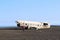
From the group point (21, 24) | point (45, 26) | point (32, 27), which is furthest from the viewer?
point (45, 26)

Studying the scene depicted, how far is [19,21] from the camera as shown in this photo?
7688cm

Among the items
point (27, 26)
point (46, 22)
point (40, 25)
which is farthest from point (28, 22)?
point (46, 22)

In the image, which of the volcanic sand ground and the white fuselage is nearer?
the volcanic sand ground

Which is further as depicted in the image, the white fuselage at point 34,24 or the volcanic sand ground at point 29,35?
the white fuselage at point 34,24

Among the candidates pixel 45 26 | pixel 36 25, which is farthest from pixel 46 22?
pixel 36 25

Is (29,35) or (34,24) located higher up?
(34,24)

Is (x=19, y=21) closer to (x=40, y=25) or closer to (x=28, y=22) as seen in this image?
(x=28, y=22)

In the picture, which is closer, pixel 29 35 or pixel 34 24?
pixel 29 35

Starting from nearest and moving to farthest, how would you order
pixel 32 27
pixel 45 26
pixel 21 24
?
1. pixel 21 24
2. pixel 32 27
3. pixel 45 26

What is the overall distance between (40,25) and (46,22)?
21.0 feet

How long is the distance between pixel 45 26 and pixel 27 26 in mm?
11476

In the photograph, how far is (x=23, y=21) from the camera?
253 feet

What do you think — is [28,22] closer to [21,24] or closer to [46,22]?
[21,24]

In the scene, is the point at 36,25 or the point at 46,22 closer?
the point at 36,25
